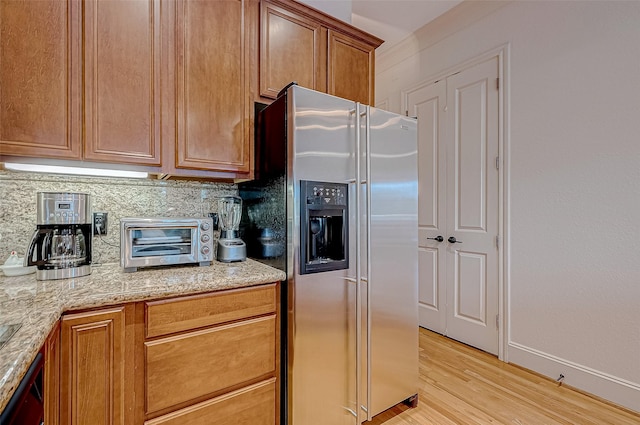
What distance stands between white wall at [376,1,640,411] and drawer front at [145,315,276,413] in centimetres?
203

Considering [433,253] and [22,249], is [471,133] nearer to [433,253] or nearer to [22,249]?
[433,253]

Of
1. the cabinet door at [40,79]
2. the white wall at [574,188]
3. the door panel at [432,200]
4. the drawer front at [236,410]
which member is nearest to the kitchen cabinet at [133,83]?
the cabinet door at [40,79]

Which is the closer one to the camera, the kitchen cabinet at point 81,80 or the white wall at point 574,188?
the kitchen cabinet at point 81,80

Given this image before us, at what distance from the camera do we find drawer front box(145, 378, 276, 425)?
49.8 inches

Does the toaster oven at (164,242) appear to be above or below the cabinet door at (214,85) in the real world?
below

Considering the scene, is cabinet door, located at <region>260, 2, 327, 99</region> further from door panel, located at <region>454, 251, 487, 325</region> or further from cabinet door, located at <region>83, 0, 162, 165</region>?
door panel, located at <region>454, 251, 487, 325</region>

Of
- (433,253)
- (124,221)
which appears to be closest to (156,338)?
(124,221)

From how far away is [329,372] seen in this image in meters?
1.55

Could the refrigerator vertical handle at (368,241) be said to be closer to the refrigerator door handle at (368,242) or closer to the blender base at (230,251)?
the refrigerator door handle at (368,242)

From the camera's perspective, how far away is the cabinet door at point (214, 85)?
159 centimetres

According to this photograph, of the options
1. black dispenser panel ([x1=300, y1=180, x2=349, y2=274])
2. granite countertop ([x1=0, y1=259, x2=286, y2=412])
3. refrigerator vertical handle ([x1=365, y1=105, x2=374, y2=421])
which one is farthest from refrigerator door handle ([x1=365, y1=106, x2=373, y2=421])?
granite countertop ([x1=0, y1=259, x2=286, y2=412])

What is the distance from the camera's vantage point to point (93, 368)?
1113 mm

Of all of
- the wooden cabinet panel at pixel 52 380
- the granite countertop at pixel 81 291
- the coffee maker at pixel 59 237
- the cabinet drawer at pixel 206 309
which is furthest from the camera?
the coffee maker at pixel 59 237

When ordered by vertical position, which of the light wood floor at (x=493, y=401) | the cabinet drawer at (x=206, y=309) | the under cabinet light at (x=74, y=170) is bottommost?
the light wood floor at (x=493, y=401)
